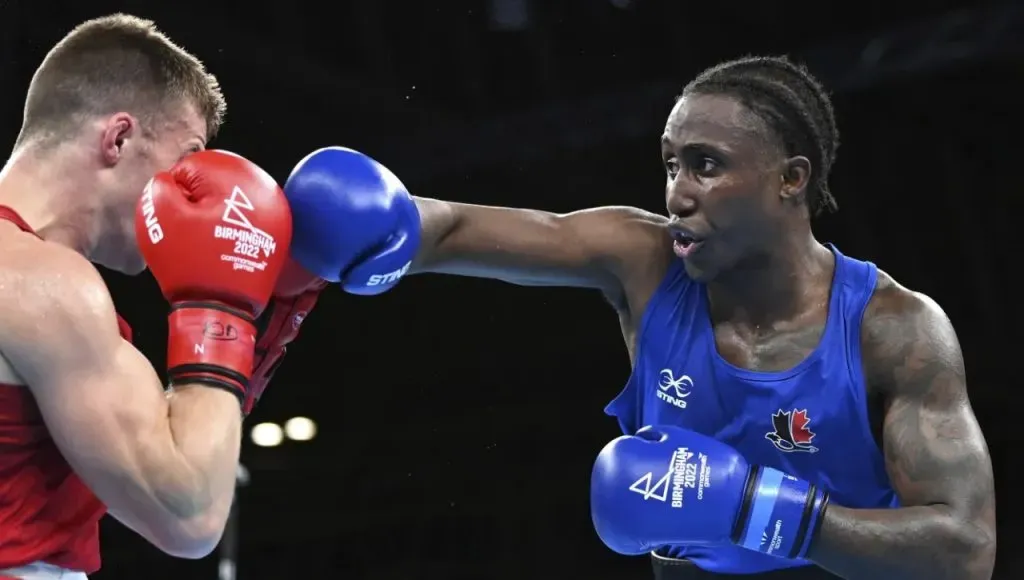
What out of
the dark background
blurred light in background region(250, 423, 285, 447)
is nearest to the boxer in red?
the dark background

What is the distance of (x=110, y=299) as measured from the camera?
2.20 metres

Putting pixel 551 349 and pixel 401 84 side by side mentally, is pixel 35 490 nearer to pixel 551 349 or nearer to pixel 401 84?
pixel 401 84

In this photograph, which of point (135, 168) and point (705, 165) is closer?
point (135, 168)

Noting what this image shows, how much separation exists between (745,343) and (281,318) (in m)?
1.07

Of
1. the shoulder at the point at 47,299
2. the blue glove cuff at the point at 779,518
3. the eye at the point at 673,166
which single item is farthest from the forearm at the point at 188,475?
the eye at the point at 673,166

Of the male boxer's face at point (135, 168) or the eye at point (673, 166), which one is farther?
the eye at point (673, 166)

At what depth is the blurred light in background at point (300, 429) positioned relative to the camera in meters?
11.3

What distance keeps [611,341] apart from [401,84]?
11.7 feet

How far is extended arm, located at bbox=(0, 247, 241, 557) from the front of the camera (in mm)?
2066

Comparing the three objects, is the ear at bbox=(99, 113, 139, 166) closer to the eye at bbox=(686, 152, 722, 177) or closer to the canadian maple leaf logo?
the eye at bbox=(686, 152, 722, 177)

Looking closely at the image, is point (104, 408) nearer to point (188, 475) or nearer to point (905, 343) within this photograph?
point (188, 475)

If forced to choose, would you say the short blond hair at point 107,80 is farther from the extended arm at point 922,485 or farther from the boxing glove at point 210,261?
the extended arm at point 922,485

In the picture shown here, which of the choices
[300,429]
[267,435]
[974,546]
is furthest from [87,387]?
[300,429]

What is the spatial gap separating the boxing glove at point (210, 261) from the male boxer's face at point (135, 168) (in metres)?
0.07
